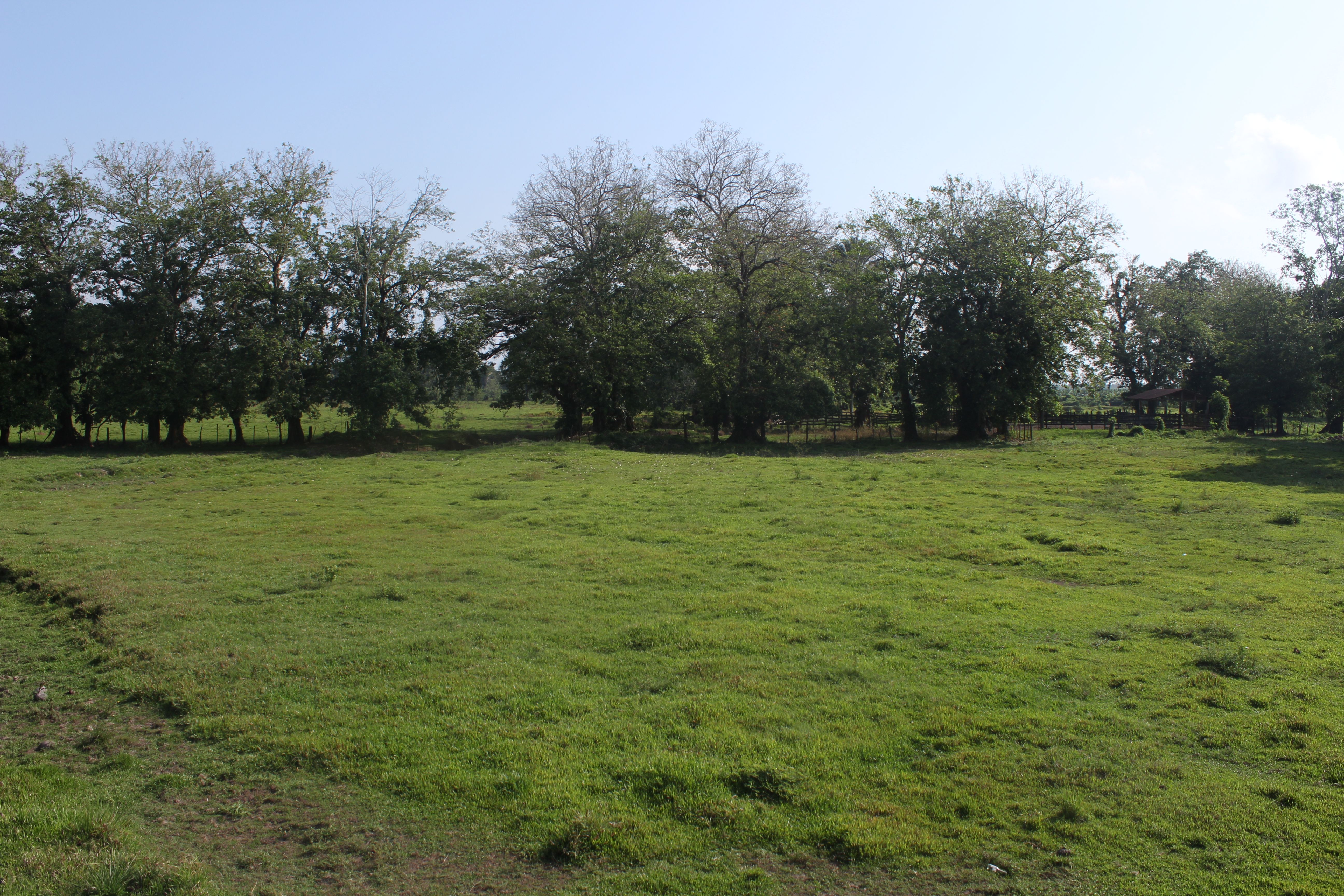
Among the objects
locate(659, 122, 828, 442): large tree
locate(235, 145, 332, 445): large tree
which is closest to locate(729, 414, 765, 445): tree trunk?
locate(659, 122, 828, 442): large tree

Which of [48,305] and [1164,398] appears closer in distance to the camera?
A: [48,305]

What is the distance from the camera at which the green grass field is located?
17.5 ft

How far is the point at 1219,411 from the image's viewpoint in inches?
2108

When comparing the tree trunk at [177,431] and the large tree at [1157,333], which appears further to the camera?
the large tree at [1157,333]

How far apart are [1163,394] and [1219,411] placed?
5.99 m

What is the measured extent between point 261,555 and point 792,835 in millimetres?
12437

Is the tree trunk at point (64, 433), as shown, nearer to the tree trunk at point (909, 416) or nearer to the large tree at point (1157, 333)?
the tree trunk at point (909, 416)

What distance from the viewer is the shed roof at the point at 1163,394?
193ft

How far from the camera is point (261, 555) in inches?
572

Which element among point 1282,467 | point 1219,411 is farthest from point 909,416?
point 1219,411

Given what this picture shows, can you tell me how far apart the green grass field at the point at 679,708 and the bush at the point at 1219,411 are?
42082mm

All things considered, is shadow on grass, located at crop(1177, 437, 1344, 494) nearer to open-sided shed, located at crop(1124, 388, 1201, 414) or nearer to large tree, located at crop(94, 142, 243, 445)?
open-sided shed, located at crop(1124, 388, 1201, 414)

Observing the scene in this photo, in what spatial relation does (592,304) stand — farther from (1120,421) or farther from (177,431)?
(1120,421)

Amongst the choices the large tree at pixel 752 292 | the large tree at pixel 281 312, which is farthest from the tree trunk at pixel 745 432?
the large tree at pixel 281 312
